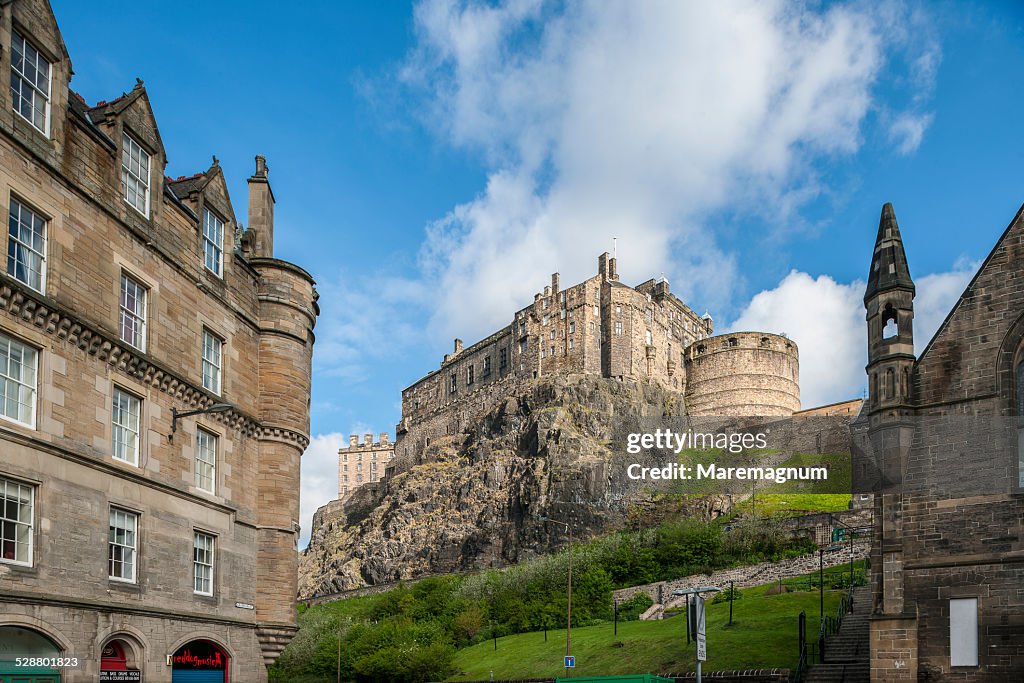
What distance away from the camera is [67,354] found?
2072 cm

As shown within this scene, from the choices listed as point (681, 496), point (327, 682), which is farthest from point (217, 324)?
point (681, 496)

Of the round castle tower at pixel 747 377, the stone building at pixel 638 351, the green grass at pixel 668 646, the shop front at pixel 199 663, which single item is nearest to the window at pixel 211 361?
the shop front at pixel 199 663

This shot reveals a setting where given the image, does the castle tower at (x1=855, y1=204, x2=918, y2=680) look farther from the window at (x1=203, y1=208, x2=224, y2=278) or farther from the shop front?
the window at (x1=203, y1=208, x2=224, y2=278)

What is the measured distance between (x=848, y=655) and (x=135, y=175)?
2810cm

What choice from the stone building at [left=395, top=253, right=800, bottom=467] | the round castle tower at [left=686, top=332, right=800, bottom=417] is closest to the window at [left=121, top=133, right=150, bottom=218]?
the stone building at [left=395, top=253, right=800, bottom=467]

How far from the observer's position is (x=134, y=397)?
76.3 ft

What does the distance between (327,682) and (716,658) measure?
3047cm

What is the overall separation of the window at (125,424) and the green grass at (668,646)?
24.0 meters

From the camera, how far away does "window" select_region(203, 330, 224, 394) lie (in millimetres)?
26438

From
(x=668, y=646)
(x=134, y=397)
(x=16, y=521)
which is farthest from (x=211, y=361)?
(x=668, y=646)

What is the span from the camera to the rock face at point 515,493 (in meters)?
94.4

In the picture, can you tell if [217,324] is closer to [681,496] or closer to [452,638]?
[452,638]

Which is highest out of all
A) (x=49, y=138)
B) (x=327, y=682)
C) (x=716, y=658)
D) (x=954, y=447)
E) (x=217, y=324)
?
(x=49, y=138)

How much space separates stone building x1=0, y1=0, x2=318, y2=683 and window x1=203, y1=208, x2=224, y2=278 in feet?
0.21
